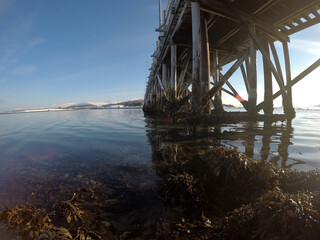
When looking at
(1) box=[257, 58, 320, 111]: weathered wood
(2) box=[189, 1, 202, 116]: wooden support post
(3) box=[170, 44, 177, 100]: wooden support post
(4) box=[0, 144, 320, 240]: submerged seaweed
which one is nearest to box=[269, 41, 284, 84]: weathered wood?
(1) box=[257, 58, 320, 111]: weathered wood

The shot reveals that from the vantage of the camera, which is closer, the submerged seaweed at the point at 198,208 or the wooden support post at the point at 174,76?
the submerged seaweed at the point at 198,208

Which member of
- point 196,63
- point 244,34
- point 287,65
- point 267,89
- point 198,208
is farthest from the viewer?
point 244,34

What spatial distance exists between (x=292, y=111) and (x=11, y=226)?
30.3ft

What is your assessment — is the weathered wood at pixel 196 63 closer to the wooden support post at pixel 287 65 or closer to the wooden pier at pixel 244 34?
the wooden pier at pixel 244 34

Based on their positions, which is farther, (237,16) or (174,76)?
(174,76)

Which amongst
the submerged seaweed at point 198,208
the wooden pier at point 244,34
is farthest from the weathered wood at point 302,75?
the submerged seaweed at point 198,208

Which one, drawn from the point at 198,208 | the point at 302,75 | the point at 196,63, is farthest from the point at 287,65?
the point at 198,208

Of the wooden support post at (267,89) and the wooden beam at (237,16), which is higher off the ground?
the wooden beam at (237,16)

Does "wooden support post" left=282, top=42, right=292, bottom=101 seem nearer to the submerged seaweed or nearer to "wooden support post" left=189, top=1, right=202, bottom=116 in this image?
"wooden support post" left=189, top=1, right=202, bottom=116

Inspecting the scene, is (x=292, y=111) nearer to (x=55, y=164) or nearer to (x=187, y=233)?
(x=187, y=233)

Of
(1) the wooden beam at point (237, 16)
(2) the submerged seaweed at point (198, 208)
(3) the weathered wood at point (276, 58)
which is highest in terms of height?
(1) the wooden beam at point (237, 16)

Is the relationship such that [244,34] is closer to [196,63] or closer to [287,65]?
[287,65]

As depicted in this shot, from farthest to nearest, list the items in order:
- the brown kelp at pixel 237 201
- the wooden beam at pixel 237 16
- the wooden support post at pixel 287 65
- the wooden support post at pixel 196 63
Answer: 1. the wooden support post at pixel 287 65
2. the wooden beam at pixel 237 16
3. the wooden support post at pixel 196 63
4. the brown kelp at pixel 237 201

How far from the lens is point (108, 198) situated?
166 centimetres
